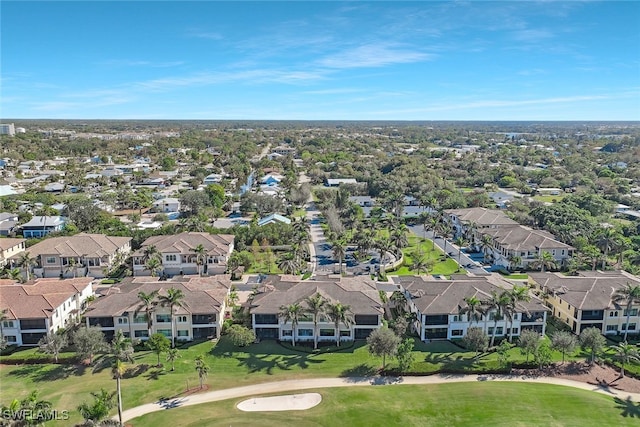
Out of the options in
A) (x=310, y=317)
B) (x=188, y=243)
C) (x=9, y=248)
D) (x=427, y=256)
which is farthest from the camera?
(x=427, y=256)

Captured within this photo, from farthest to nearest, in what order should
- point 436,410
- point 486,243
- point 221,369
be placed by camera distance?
1. point 486,243
2. point 221,369
3. point 436,410

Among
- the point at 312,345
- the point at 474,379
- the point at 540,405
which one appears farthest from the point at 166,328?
the point at 540,405

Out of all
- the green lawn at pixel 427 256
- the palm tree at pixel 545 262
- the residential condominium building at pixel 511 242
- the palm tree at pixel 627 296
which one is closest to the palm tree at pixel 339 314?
the green lawn at pixel 427 256

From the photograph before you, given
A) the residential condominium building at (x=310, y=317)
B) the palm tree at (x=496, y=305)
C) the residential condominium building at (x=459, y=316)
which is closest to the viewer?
the palm tree at (x=496, y=305)

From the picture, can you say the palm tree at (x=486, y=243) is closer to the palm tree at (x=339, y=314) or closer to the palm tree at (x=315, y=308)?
the palm tree at (x=339, y=314)

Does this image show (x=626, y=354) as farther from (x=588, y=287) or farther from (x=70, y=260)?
(x=70, y=260)

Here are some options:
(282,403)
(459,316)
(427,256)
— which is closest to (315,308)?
(282,403)
